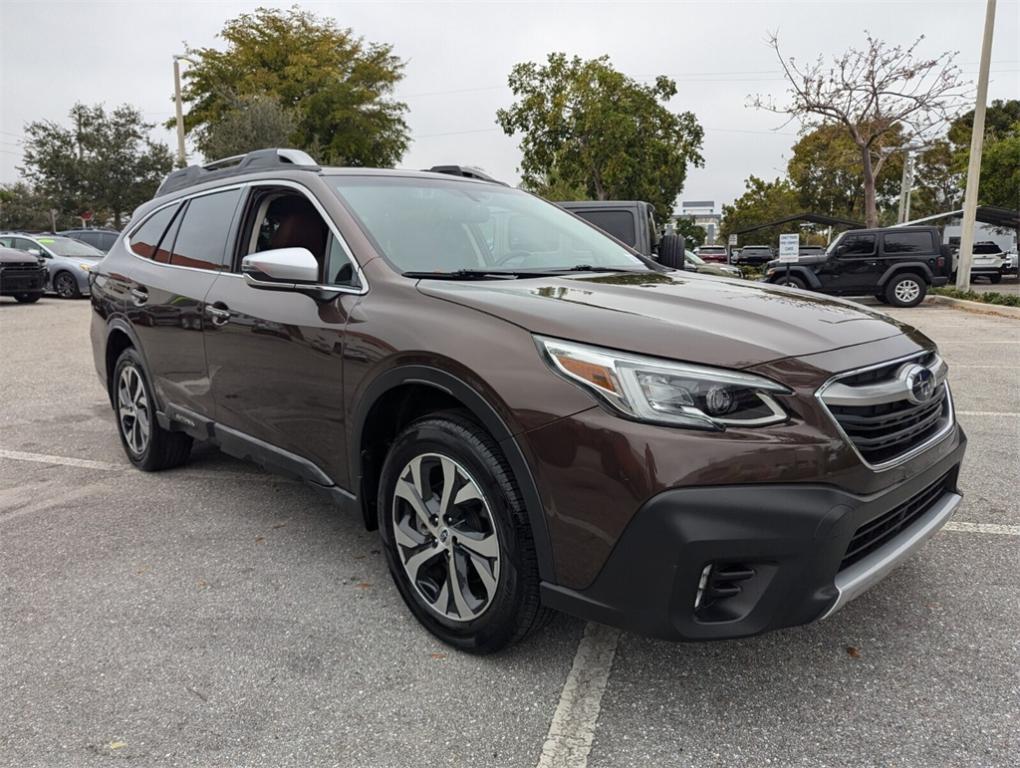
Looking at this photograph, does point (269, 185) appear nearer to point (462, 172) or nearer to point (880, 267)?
point (462, 172)

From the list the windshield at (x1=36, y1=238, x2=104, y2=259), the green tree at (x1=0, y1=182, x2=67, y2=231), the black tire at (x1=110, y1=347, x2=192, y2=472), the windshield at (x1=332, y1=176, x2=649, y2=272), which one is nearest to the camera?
the windshield at (x1=332, y1=176, x2=649, y2=272)

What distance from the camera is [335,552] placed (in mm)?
3416

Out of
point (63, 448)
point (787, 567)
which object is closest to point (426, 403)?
point (787, 567)

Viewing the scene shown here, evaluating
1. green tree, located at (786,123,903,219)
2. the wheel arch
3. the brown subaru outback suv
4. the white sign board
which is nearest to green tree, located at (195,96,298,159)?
the white sign board

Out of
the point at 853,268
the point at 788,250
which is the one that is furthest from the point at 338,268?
the point at 853,268

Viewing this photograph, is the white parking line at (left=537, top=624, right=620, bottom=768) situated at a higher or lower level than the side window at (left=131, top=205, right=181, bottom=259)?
lower

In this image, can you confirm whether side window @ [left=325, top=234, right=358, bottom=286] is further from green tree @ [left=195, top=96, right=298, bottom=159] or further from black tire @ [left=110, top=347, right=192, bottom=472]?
green tree @ [left=195, top=96, right=298, bottom=159]

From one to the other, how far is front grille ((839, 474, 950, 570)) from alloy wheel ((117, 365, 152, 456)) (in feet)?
12.4

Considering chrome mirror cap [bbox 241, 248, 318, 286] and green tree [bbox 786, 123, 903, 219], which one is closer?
chrome mirror cap [bbox 241, 248, 318, 286]

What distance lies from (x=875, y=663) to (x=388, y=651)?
1.60 m

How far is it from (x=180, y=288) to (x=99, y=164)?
37.3m

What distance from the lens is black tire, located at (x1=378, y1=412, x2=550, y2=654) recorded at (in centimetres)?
229

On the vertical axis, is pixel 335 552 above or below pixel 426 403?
below

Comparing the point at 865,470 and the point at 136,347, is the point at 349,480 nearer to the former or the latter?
the point at 865,470
